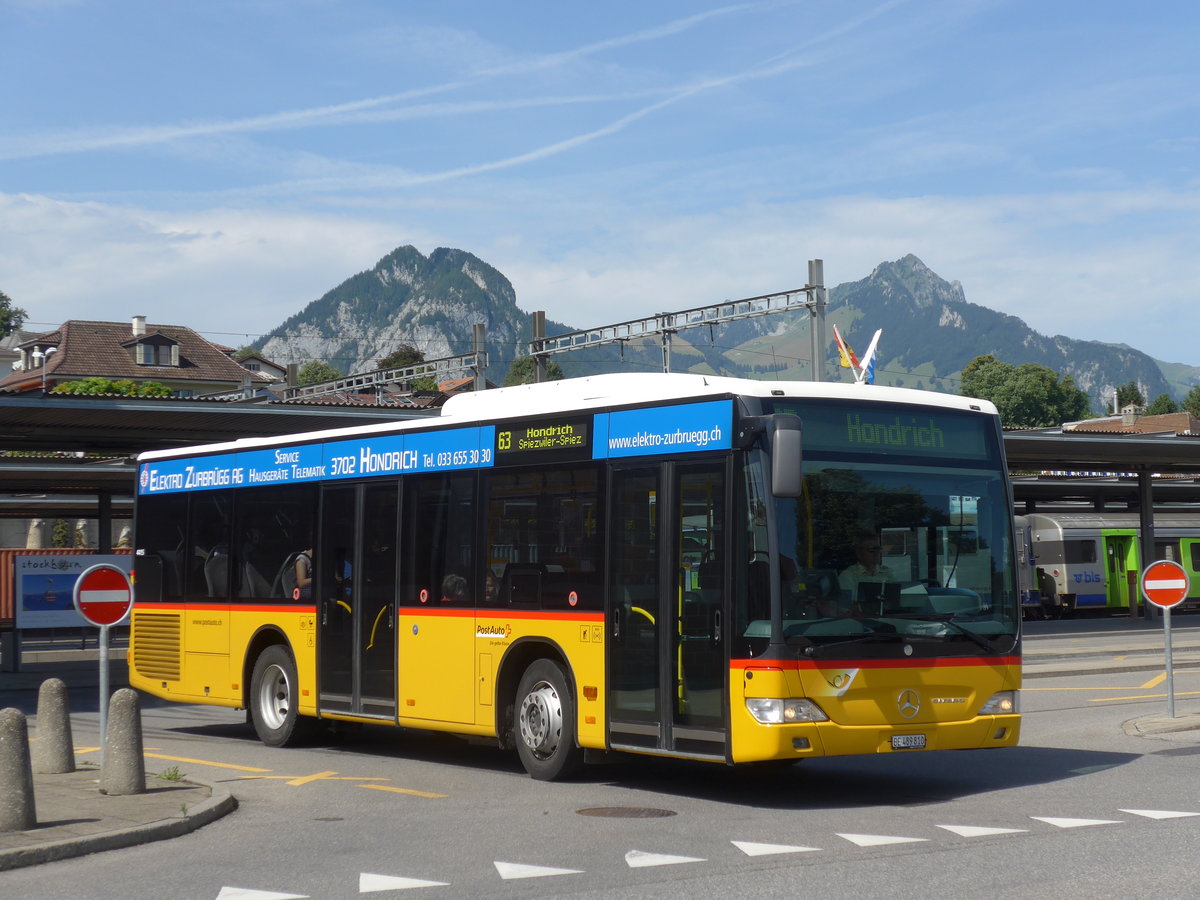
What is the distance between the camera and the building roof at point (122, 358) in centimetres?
9869

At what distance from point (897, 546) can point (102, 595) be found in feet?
20.7

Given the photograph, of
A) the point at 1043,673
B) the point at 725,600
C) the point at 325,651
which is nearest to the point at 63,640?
the point at 1043,673

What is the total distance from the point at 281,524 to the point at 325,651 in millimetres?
1573

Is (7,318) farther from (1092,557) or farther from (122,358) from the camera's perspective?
(1092,557)

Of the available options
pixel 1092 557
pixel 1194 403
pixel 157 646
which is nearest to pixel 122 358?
pixel 1092 557

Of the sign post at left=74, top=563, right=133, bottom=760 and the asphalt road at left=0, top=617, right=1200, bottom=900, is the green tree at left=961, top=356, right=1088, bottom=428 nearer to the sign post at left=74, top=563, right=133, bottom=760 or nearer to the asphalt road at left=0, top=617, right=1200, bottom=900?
the asphalt road at left=0, top=617, right=1200, bottom=900

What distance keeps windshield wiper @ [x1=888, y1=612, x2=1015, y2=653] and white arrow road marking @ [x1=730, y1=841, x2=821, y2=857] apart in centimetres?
251

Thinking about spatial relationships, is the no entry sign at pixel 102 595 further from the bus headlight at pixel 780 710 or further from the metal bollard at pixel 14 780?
the bus headlight at pixel 780 710

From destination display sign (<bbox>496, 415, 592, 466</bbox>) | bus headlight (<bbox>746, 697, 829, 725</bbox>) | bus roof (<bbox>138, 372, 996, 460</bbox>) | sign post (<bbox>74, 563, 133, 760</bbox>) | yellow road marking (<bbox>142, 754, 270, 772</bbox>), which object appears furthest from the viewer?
yellow road marking (<bbox>142, 754, 270, 772</bbox>)

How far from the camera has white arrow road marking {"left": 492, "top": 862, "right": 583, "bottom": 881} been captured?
8.63 metres

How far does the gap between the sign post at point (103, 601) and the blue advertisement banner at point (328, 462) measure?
9.55 ft

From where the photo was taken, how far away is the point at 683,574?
1161 cm

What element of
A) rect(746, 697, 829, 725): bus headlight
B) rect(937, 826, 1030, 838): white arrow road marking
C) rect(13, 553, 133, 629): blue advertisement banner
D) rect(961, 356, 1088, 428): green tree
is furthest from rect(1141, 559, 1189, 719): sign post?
rect(961, 356, 1088, 428): green tree

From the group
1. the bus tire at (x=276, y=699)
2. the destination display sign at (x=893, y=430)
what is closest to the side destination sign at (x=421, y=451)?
the destination display sign at (x=893, y=430)
